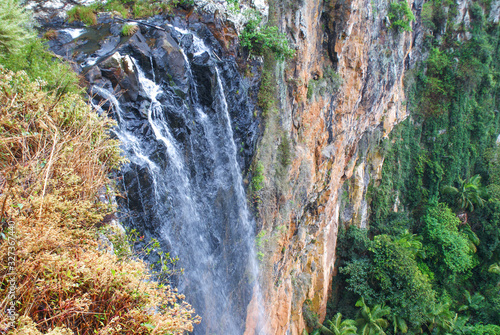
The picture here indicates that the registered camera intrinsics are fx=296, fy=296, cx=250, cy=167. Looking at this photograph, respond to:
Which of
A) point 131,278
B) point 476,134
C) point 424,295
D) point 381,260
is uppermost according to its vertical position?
point 131,278

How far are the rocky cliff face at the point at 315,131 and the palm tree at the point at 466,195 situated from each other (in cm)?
832

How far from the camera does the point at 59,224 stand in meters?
3.02

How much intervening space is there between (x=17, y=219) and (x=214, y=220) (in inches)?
165

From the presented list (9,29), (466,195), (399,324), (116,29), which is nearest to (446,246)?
(466,195)

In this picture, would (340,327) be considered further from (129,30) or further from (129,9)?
(129,9)

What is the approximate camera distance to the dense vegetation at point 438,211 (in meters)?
12.8

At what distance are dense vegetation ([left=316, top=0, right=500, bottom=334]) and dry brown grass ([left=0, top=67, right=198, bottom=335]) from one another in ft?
38.0

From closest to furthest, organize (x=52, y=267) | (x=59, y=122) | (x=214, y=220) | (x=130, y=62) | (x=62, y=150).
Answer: (x=52, y=267) < (x=62, y=150) < (x=59, y=122) < (x=130, y=62) < (x=214, y=220)

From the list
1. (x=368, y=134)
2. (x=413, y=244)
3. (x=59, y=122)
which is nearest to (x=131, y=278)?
(x=59, y=122)

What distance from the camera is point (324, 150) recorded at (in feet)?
34.9

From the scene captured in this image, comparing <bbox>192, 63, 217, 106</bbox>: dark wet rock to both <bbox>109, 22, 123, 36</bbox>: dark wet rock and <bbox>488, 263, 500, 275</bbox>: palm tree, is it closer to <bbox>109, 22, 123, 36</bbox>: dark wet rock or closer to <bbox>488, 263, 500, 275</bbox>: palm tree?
<bbox>109, 22, 123, 36</bbox>: dark wet rock

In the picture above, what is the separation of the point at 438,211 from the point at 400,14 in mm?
11059

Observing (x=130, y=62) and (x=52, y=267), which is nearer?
(x=52, y=267)

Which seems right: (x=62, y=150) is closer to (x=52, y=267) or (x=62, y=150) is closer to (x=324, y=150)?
(x=52, y=267)
